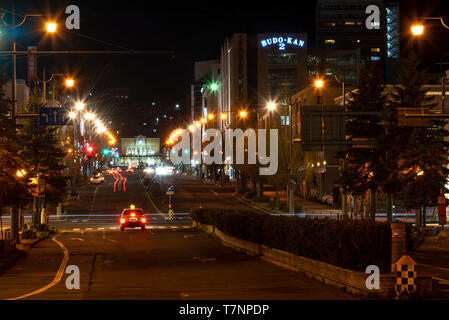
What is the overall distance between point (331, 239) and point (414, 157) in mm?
24307

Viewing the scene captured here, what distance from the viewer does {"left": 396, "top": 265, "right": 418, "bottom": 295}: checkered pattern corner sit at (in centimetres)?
1521

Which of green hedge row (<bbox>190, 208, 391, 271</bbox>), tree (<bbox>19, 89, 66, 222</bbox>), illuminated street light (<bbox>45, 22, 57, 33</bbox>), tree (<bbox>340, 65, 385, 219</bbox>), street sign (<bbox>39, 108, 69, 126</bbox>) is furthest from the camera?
tree (<bbox>19, 89, 66, 222</bbox>)

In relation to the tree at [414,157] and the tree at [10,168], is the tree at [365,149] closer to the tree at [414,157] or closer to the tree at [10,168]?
the tree at [414,157]

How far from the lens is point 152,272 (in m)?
21.6

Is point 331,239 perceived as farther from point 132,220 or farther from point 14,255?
point 132,220

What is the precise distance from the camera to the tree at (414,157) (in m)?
40.4

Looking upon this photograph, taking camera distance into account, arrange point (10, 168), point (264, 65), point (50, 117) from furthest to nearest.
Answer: point (264, 65)
point (50, 117)
point (10, 168)

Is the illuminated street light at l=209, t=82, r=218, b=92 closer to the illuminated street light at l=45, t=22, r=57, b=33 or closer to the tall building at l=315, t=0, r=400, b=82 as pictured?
the tall building at l=315, t=0, r=400, b=82

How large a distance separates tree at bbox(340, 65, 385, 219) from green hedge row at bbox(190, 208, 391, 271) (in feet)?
53.0

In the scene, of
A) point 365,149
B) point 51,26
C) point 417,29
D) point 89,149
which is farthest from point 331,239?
point 89,149

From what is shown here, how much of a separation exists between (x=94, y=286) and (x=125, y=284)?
2.97 feet

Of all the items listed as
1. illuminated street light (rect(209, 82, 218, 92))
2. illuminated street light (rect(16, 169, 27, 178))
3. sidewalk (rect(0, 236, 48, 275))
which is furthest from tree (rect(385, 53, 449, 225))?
illuminated street light (rect(209, 82, 218, 92))

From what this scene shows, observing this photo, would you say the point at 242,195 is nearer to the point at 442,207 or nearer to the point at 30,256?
the point at 442,207

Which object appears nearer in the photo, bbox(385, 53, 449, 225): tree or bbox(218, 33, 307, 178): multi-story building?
bbox(385, 53, 449, 225): tree
